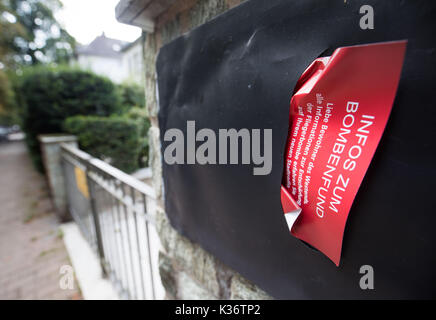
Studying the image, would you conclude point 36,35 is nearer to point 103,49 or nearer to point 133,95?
point 103,49

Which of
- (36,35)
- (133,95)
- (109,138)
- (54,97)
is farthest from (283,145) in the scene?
(36,35)

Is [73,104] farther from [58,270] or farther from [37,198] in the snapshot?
[58,270]

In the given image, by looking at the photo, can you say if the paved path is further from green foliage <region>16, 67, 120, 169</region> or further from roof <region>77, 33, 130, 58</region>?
roof <region>77, 33, 130, 58</region>

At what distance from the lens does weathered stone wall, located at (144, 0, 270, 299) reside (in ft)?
3.31

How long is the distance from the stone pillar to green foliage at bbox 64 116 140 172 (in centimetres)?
83

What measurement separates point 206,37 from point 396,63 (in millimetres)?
688

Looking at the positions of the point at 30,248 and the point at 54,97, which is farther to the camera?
the point at 54,97

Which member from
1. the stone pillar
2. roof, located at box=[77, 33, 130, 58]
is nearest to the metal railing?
the stone pillar

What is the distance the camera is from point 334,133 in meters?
0.57

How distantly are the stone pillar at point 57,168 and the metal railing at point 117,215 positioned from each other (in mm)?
185

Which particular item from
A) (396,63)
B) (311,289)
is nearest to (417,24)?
(396,63)

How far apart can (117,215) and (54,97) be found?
5.17 m

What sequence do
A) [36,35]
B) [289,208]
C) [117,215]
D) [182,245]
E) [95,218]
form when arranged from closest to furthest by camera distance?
[289,208] → [182,245] → [117,215] → [95,218] → [36,35]

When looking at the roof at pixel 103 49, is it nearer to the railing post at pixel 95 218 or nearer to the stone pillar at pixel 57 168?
the stone pillar at pixel 57 168
